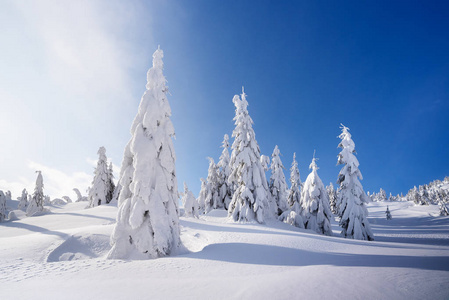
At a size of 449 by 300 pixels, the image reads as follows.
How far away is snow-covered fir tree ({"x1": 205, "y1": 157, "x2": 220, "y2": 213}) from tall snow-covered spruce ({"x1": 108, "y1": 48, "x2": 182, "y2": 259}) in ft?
89.2

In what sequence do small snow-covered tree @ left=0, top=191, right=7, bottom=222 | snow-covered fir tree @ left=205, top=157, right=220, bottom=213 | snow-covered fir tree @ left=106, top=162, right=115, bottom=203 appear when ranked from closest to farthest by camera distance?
1. small snow-covered tree @ left=0, top=191, right=7, bottom=222
2. snow-covered fir tree @ left=106, top=162, right=115, bottom=203
3. snow-covered fir tree @ left=205, top=157, right=220, bottom=213

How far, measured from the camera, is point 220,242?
1092 centimetres

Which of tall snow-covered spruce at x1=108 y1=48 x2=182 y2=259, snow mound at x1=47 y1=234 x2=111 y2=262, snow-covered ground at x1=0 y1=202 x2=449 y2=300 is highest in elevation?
tall snow-covered spruce at x1=108 y1=48 x2=182 y2=259

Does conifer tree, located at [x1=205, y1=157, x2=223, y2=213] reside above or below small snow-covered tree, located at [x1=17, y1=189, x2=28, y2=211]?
above

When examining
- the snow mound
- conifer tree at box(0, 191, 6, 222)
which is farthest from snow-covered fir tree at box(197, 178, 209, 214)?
conifer tree at box(0, 191, 6, 222)

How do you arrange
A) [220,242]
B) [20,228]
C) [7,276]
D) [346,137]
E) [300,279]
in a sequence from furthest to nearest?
1. [346,137]
2. [20,228]
3. [220,242]
4. [7,276]
5. [300,279]

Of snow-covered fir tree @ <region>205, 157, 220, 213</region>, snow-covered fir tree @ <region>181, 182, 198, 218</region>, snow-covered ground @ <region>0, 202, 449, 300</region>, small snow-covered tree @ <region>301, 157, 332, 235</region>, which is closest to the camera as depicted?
snow-covered ground @ <region>0, 202, 449, 300</region>

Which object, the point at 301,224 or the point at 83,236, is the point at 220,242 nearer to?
the point at 83,236

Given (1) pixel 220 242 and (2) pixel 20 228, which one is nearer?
(1) pixel 220 242

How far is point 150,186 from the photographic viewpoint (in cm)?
993

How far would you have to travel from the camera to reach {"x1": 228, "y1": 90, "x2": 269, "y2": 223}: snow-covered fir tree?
19.8m

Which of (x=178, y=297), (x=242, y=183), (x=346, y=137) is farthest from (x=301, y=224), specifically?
(x=178, y=297)

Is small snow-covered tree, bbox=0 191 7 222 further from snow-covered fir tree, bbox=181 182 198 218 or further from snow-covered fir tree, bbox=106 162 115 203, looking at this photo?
snow-covered fir tree, bbox=181 182 198 218

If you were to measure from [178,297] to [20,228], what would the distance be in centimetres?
2343
